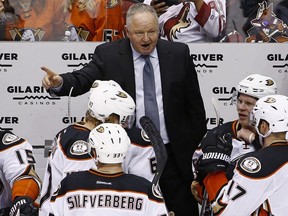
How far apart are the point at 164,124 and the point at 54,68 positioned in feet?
3.81

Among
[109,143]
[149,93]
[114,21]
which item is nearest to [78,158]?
[109,143]

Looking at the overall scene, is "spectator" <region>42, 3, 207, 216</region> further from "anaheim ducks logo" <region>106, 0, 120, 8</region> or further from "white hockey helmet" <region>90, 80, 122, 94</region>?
"anaheim ducks logo" <region>106, 0, 120, 8</region>

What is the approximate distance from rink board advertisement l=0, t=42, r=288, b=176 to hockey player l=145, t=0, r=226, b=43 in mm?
83

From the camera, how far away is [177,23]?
7258mm

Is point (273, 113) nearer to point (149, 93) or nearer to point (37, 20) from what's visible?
point (149, 93)

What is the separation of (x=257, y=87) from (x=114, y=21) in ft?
4.93

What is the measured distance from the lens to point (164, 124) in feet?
21.3

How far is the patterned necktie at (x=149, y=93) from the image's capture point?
6453 millimetres

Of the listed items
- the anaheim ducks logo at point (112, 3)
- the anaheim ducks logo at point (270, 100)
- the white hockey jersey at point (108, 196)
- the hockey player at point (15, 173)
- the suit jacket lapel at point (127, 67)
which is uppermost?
the anaheim ducks logo at point (112, 3)

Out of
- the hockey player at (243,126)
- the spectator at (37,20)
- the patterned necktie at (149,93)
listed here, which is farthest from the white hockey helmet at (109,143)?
the spectator at (37,20)

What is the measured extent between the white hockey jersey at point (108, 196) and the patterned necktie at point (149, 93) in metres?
1.30

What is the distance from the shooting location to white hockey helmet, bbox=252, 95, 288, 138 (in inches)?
213

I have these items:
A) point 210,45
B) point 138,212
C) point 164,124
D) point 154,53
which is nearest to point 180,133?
point 164,124

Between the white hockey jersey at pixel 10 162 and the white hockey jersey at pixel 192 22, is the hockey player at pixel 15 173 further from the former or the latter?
the white hockey jersey at pixel 192 22
